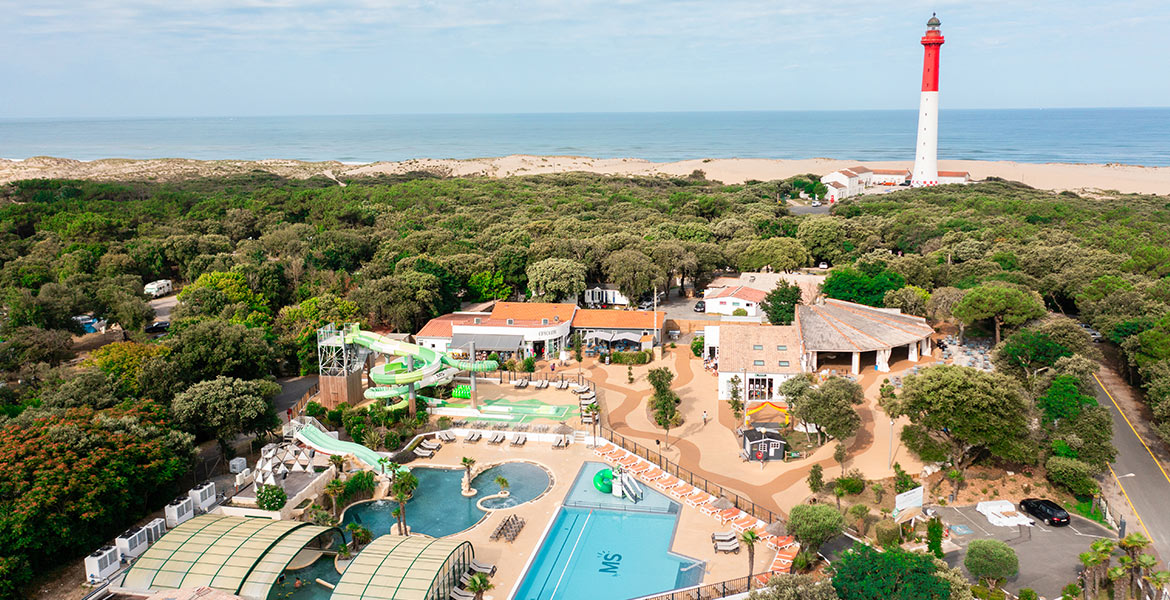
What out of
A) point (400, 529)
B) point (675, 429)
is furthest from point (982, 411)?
point (400, 529)

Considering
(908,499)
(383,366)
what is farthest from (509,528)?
(383,366)

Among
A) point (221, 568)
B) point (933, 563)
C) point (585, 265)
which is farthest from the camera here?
point (585, 265)

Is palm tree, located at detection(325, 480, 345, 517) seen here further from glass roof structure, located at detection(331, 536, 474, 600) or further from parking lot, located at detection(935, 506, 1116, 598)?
parking lot, located at detection(935, 506, 1116, 598)

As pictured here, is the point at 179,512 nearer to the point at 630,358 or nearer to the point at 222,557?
the point at 222,557

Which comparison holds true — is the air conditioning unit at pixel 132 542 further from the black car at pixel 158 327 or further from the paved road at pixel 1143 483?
the paved road at pixel 1143 483

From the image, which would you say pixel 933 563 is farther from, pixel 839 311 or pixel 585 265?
pixel 585 265

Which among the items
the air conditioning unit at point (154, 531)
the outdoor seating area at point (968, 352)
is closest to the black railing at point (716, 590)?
the air conditioning unit at point (154, 531)
